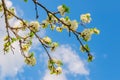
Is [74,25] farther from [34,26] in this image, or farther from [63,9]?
[34,26]

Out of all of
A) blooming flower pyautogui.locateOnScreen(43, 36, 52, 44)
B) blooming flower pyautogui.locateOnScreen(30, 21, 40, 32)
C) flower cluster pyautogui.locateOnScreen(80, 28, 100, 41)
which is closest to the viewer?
flower cluster pyautogui.locateOnScreen(80, 28, 100, 41)

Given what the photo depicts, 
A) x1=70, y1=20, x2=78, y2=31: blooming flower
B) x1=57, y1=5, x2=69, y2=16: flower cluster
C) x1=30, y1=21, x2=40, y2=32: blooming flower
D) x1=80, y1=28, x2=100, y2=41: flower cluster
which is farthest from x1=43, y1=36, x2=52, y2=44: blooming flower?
A: x1=80, y1=28, x2=100, y2=41: flower cluster

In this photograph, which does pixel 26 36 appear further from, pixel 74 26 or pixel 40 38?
pixel 74 26

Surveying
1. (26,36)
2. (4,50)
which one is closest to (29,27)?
(26,36)

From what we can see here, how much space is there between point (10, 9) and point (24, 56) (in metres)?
1.67

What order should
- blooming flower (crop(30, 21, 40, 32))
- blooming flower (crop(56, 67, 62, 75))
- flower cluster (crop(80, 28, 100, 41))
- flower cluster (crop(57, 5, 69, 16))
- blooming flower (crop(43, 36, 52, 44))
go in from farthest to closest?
1. blooming flower (crop(56, 67, 62, 75))
2. blooming flower (crop(43, 36, 52, 44))
3. blooming flower (crop(30, 21, 40, 32))
4. flower cluster (crop(57, 5, 69, 16))
5. flower cluster (crop(80, 28, 100, 41))

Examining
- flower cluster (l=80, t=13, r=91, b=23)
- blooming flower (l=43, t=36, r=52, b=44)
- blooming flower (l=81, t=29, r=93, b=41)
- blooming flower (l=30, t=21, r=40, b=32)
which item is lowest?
blooming flower (l=81, t=29, r=93, b=41)

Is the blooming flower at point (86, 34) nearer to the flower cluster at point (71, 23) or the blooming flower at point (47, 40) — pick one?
the flower cluster at point (71, 23)

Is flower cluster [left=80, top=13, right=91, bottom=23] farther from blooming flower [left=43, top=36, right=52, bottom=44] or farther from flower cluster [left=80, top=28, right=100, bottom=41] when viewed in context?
blooming flower [left=43, top=36, right=52, bottom=44]

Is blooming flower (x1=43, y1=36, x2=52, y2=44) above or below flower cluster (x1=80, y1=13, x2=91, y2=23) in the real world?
below

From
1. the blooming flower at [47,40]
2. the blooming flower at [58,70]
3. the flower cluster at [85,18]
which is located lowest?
the blooming flower at [58,70]

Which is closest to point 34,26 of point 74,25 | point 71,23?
point 71,23

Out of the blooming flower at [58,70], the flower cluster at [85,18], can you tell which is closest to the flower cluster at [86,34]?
the flower cluster at [85,18]

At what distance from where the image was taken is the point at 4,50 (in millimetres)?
12688
